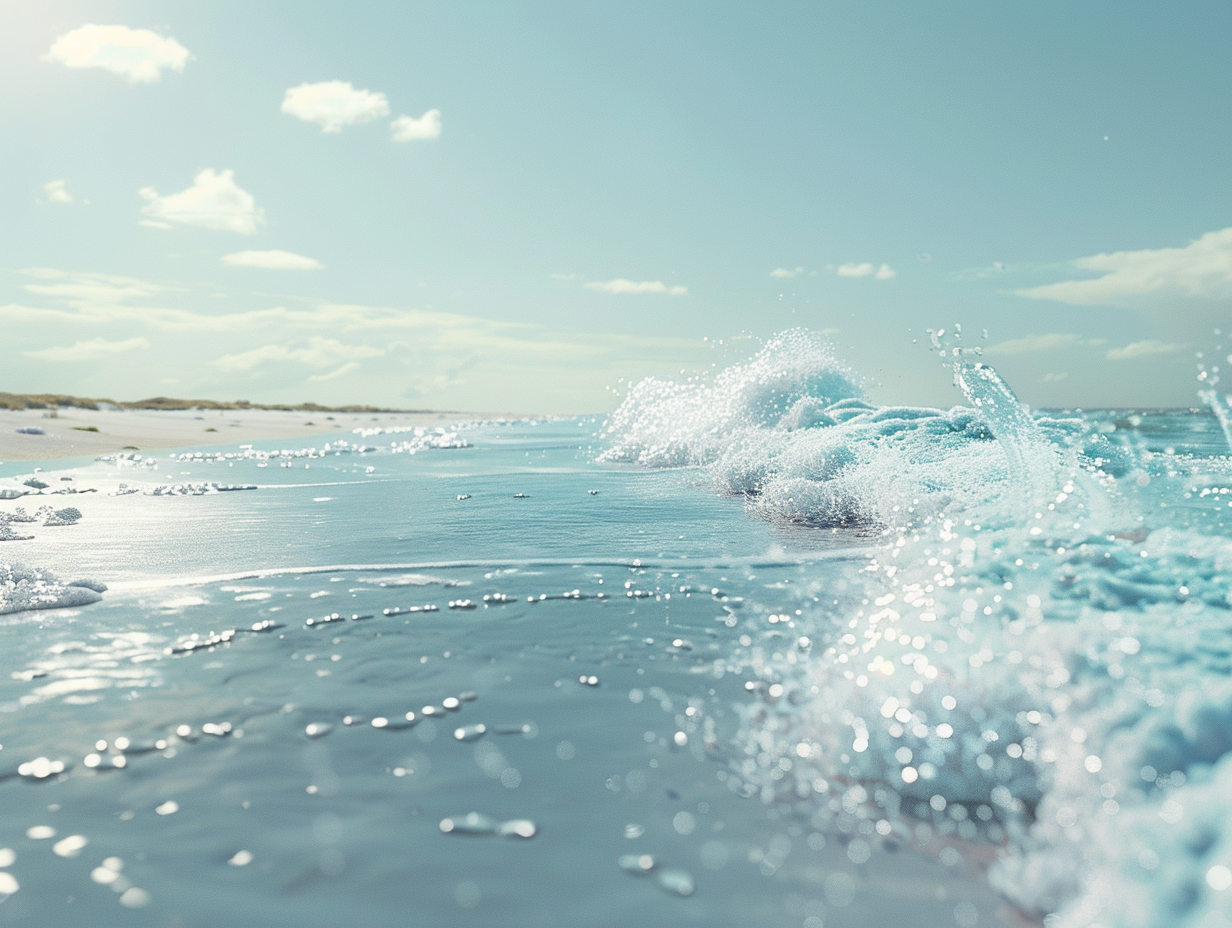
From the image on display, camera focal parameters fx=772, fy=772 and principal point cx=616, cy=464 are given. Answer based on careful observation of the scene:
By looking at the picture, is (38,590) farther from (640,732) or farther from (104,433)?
(104,433)

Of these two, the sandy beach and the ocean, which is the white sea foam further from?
the sandy beach

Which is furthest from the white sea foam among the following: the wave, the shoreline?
the shoreline

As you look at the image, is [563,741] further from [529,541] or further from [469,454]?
[469,454]

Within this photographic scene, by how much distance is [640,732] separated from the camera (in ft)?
9.38

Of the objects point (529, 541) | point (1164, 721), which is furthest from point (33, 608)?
point (1164, 721)

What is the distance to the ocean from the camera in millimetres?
1971

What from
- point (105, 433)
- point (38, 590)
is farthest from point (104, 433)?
point (38, 590)

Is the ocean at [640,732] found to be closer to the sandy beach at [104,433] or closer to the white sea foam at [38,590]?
the white sea foam at [38,590]

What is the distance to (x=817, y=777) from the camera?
2543mm

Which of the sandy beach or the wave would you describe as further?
the sandy beach

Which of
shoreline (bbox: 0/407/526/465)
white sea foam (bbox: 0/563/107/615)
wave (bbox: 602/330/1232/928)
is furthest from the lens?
shoreline (bbox: 0/407/526/465)

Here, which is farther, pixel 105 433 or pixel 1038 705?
pixel 105 433

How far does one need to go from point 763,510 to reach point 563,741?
6047 mm

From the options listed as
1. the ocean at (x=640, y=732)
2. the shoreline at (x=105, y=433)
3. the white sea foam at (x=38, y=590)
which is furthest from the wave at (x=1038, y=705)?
the shoreline at (x=105, y=433)
